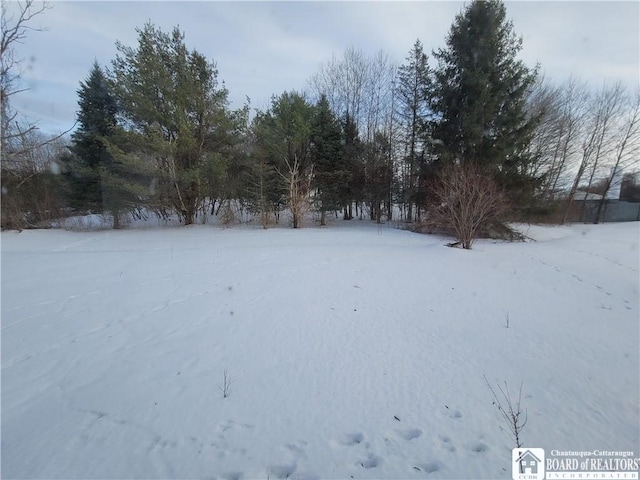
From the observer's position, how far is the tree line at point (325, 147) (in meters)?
12.6

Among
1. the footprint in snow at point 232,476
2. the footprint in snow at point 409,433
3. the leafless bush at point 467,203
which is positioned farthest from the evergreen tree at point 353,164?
the footprint in snow at point 232,476

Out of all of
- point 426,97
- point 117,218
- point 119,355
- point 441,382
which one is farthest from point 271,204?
point 441,382

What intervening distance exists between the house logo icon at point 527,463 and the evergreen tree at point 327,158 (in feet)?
53.7

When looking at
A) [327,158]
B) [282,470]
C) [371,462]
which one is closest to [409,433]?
[371,462]

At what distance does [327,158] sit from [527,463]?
688 inches

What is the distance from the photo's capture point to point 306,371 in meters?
3.01

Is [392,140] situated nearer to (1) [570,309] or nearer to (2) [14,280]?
(1) [570,309]

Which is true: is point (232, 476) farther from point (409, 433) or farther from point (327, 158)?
point (327, 158)

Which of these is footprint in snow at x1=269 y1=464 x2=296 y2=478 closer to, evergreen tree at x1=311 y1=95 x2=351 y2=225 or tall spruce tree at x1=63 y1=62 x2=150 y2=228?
tall spruce tree at x1=63 y1=62 x2=150 y2=228

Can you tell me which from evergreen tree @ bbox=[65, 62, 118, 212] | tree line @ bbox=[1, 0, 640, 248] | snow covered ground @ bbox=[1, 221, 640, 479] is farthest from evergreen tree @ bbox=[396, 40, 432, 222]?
evergreen tree @ bbox=[65, 62, 118, 212]

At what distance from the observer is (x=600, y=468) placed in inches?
79.7

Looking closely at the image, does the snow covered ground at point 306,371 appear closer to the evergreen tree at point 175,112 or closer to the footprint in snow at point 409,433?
the footprint in snow at point 409,433

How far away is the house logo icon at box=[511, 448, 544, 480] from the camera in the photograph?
1.94 m

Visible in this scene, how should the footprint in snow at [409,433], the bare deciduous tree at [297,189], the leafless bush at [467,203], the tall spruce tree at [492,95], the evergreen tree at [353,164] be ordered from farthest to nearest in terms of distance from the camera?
the evergreen tree at [353,164], the bare deciduous tree at [297,189], the tall spruce tree at [492,95], the leafless bush at [467,203], the footprint in snow at [409,433]
